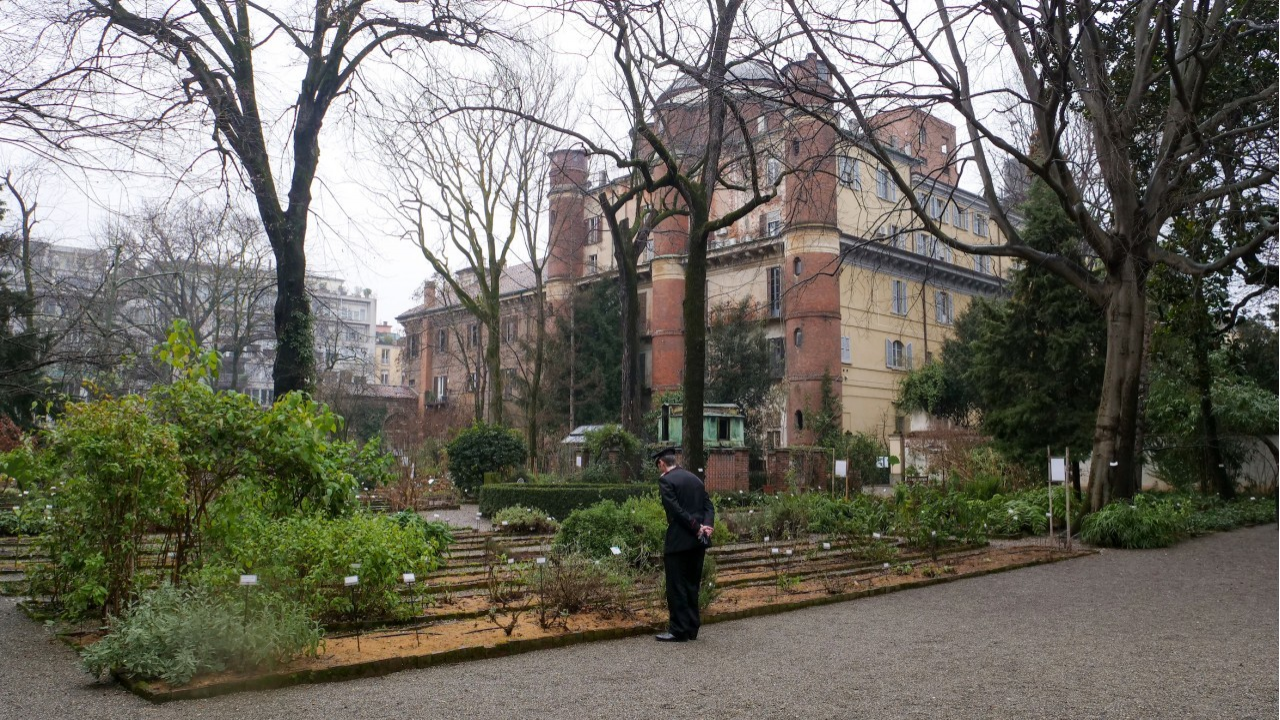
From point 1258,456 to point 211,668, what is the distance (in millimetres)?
30905

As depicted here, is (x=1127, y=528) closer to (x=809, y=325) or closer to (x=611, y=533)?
(x=611, y=533)

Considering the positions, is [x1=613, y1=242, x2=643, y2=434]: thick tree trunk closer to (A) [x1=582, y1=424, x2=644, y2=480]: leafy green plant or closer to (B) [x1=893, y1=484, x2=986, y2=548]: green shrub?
(A) [x1=582, y1=424, x2=644, y2=480]: leafy green plant

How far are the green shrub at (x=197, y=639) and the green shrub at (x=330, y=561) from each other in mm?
356

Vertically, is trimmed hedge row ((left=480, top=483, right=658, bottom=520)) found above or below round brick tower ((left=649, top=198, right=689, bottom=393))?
below

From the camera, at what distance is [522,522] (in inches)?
659

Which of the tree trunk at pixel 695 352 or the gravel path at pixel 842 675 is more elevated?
the tree trunk at pixel 695 352

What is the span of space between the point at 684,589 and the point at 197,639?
3599 millimetres

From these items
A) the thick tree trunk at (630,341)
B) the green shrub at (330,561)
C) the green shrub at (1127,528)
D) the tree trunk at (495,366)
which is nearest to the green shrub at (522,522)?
the thick tree trunk at (630,341)

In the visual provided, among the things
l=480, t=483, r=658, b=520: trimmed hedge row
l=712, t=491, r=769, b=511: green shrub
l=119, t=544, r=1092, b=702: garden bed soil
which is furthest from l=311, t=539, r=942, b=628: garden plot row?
l=712, t=491, r=769, b=511: green shrub

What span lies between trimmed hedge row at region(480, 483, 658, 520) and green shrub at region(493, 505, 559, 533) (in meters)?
2.35

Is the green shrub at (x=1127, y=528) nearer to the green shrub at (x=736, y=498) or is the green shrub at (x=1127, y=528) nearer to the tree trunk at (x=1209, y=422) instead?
the tree trunk at (x=1209, y=422)

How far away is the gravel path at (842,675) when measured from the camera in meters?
5.65

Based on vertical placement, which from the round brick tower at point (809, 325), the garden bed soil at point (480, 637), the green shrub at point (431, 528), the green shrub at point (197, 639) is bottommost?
the garden bed soil at point (480, 637)

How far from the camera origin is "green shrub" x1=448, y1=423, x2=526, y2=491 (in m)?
25.7
